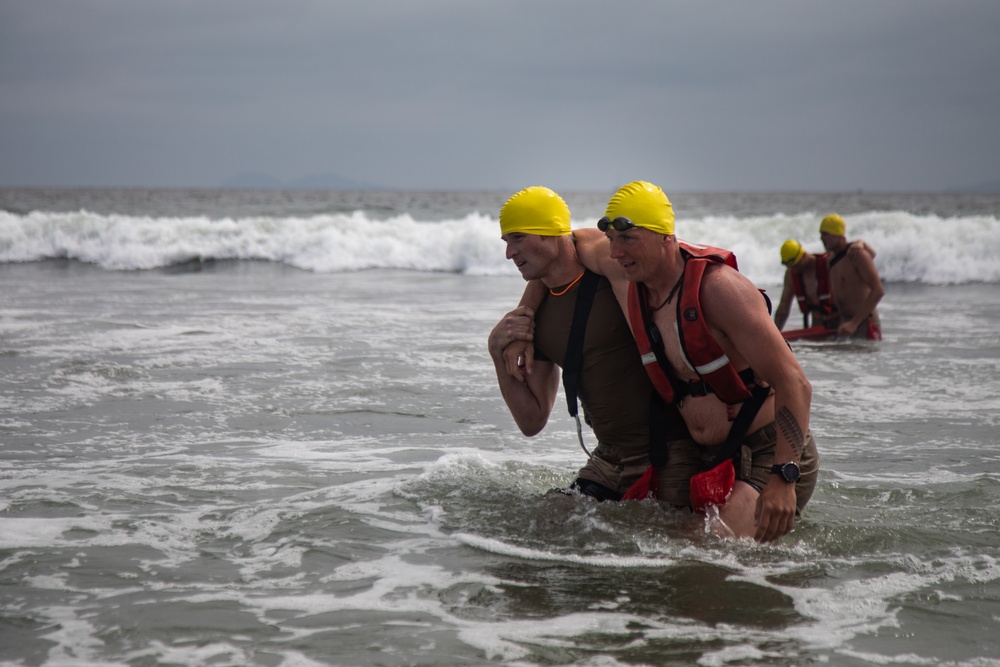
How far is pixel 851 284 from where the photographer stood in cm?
1119

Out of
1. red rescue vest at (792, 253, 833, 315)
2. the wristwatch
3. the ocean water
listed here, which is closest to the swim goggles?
the wristwatch

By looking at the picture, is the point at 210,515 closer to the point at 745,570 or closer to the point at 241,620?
the point at 241,620

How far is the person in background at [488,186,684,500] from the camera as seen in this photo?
455cm

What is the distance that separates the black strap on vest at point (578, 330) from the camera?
4.57 metres

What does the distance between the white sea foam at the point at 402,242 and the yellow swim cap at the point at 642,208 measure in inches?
721

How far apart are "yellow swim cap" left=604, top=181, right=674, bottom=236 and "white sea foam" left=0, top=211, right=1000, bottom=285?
18319 mm

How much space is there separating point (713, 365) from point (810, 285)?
26.1ft

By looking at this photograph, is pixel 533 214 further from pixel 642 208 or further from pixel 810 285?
pixel 810 285

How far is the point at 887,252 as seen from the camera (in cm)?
2297

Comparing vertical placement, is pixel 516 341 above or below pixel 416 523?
above

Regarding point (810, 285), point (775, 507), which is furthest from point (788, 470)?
point (810, 285)

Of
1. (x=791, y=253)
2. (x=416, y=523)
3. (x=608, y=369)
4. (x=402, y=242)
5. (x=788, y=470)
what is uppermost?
(x=791, y=253)

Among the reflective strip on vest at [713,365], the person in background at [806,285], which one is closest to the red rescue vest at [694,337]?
the reflective strip on vest at [713,365]

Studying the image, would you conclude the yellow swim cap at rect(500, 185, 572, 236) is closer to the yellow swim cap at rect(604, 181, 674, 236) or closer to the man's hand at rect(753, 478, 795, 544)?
the yellow swim cap at rect(604, 181, 674, 236)
